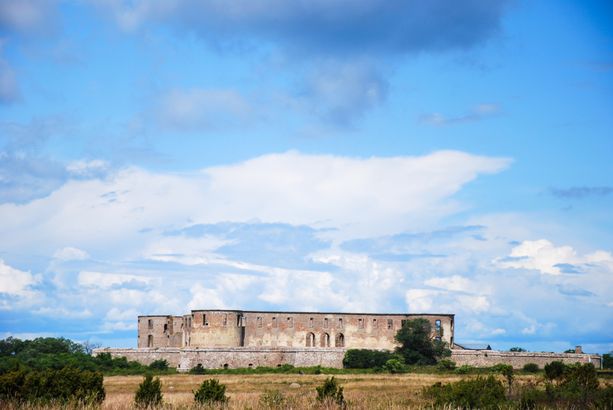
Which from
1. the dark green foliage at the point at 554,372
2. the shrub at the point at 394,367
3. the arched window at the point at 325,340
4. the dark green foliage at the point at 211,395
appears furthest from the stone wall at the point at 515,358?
the dark green foliage at the point at 211,395

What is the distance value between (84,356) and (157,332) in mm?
9960

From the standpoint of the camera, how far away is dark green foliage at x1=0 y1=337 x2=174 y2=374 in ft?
205

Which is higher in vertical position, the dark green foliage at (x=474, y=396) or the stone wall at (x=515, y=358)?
the stone wall at (x=515, y=358)

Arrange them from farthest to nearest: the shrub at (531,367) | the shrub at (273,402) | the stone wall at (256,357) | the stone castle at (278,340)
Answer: the stone castle at (278,340) → the stone wall at (256,357) → the shrub at (531,367) → the shrub at (273,402)

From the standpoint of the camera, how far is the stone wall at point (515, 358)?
68.8 meters

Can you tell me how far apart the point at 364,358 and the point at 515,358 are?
529 inches

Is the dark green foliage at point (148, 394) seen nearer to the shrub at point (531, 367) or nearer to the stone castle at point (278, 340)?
the stone castle at point (278, 340)

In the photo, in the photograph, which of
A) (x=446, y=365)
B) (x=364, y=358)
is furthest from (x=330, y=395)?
(x=364, y=358)

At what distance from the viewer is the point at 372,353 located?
220 ft

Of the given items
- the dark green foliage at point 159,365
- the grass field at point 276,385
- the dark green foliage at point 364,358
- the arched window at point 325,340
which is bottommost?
the grass field at point 276,385

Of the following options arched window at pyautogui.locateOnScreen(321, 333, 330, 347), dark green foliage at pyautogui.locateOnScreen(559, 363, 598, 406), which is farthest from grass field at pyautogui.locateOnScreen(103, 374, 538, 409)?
arched window at pyautogui.locateOnScreen(321, 333, 330, 347)

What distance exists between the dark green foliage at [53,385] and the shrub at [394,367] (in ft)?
112

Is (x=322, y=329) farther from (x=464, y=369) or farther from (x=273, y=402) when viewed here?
(x=273, y=402)

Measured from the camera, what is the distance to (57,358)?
66.9 m
